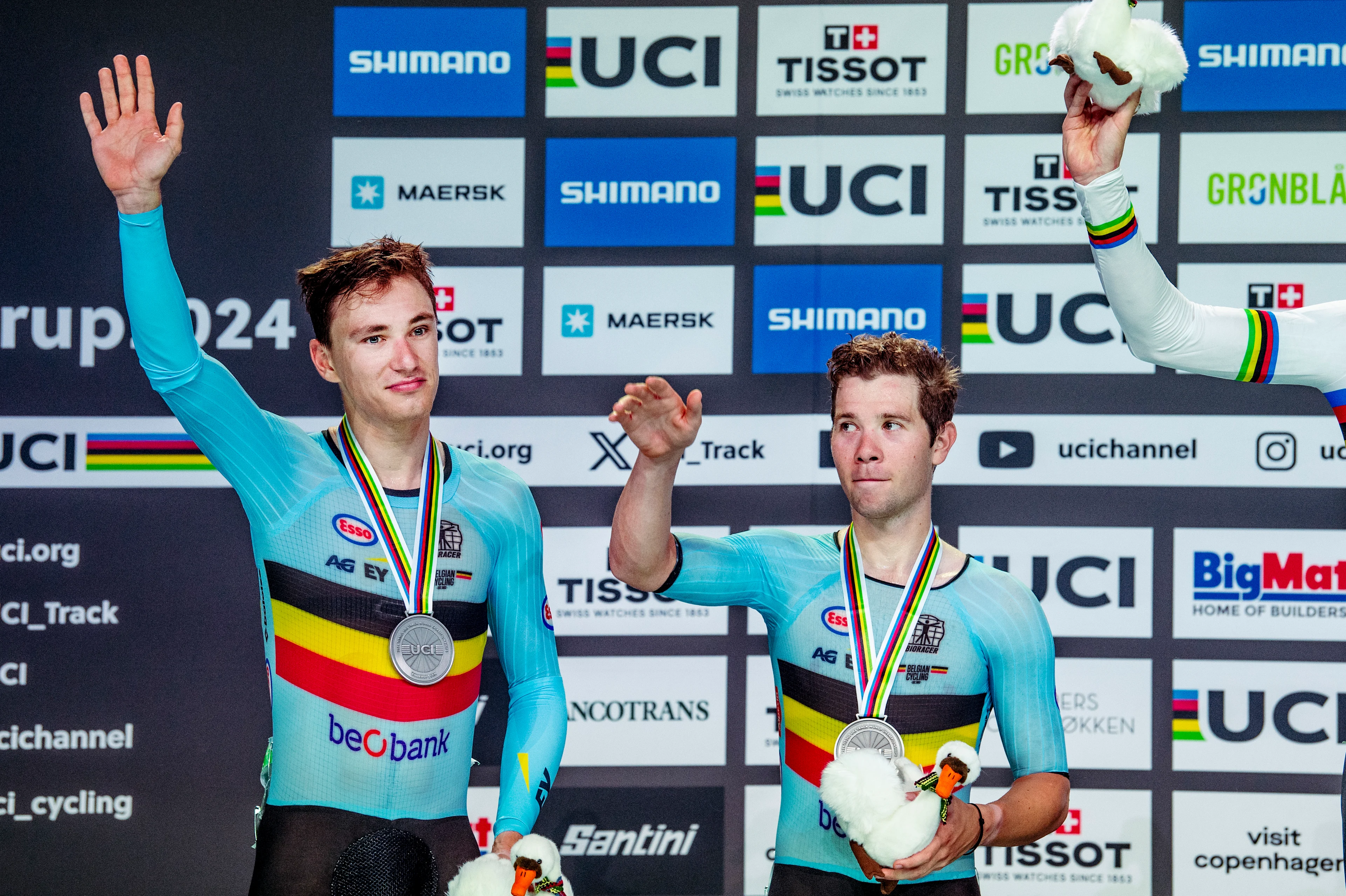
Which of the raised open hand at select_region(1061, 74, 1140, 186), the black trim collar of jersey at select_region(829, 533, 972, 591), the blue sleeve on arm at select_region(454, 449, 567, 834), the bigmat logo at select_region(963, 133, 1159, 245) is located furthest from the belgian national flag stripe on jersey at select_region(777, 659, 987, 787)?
the bigmat logo at select_region(963, 133, 1159, 245)

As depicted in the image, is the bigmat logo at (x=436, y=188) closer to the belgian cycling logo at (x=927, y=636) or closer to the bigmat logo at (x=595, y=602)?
the bigmat logo at (x=595, y=602)

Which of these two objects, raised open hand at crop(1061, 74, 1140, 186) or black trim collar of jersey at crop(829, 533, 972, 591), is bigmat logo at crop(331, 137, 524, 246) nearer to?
black trim collar of jersey at crop(829, 533, 972, 591)

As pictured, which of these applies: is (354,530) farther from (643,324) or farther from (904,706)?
(643,324)

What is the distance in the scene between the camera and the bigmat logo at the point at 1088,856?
3381mm

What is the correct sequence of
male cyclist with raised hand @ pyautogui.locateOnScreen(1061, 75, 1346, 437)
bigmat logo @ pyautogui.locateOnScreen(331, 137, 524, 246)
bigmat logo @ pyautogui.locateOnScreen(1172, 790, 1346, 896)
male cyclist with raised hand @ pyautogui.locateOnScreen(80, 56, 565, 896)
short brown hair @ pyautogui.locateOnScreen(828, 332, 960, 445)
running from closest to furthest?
male cyclist with raised hand @ pyautogui.locateOnScreen(1061, 75, 1346, 437) → male cyclist with raised hand @ pyautogui.locateOnScreen(80, 56, 565, 896) → short brown hair @ pyautogui.locateOnScreen(828, 332, 960, 445) → bigmat logo @ pyautogui.locateOnScreen(1172, 790, 1346, 896) → bigmat logo @ pyautogui.locateOnScreen(331, 137, 524, 246)

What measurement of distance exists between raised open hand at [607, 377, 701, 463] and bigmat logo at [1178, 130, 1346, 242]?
7.81 feet

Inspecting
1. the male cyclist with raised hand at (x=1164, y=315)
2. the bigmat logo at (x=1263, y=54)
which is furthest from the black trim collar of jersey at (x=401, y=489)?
the bigmat logo at (x=1263, y=54)

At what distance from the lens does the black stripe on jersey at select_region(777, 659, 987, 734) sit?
197cm

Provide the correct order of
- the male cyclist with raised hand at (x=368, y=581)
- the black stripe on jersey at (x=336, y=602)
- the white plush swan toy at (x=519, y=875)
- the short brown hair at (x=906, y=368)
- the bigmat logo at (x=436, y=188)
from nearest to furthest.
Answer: the white plush swan toy at (x=519, y=875) < the male cyclist with raised hand at (x=368, y=581) < the black stripe on jersey at (x=336, y=602) < the short brown hair at (x=906, y=368) < the bigmat logo at (x=436, y=188)

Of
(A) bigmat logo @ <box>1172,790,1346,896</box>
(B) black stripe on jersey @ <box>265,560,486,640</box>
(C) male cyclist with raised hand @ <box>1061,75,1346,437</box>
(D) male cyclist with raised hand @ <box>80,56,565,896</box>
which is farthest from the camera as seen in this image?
(A) bigmat logo @ <box>1172,790,1346,896</box>

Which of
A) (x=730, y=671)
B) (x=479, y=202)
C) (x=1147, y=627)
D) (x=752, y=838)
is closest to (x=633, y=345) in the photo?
(x=479, y=202)

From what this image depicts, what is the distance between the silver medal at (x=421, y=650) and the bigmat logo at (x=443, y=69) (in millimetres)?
2030

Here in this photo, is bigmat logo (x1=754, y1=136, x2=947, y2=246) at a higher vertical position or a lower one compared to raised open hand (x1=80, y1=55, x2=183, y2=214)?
higher

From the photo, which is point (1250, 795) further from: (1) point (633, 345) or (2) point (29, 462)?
(2) point (29, 462)
